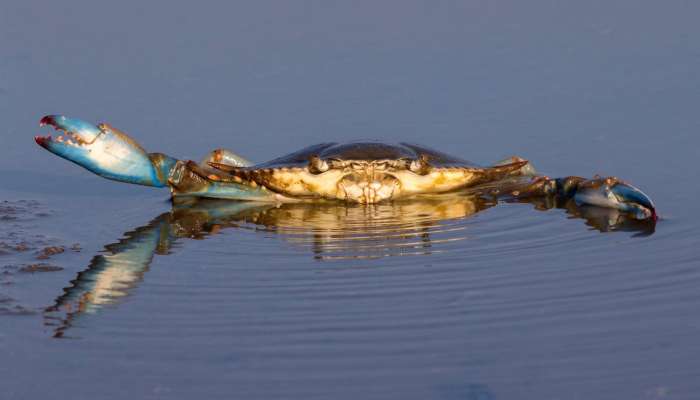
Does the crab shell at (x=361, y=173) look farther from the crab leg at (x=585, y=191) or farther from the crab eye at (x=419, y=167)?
the crab leg at (x=585, y=191)

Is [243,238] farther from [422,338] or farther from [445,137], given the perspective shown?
[445,137]

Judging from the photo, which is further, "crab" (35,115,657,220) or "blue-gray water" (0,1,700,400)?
"crab" (35,115,657,220)

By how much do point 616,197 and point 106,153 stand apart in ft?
11.3

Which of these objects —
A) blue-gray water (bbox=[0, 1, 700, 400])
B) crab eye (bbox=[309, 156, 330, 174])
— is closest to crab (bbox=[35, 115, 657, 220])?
crab eye (bbox=[309, 156, 330, 174])

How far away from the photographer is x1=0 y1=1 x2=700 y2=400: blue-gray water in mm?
5934

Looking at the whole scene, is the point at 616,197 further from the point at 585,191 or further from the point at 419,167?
the point at 419,167

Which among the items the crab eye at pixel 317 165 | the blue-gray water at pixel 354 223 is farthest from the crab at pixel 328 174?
the blue-gray water at pixel 354 223

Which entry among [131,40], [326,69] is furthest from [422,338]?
[131,40]

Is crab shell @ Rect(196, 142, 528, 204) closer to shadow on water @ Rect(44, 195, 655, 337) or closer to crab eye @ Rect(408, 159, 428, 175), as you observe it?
crab eye @ Rect(408, 159, 428, 175)

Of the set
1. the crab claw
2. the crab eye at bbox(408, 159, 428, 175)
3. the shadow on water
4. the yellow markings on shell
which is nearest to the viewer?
the shadow on water

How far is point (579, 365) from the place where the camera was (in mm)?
5805

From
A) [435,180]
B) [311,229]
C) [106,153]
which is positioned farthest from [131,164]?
[435,180]

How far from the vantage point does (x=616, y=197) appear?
29.1ft

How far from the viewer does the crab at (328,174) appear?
9172 millimetres
